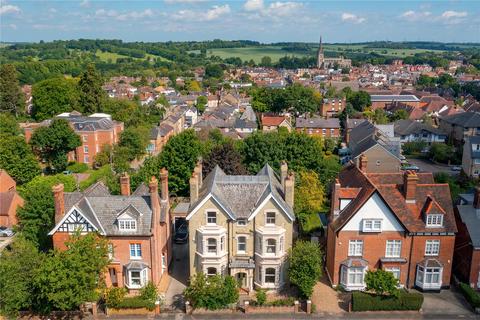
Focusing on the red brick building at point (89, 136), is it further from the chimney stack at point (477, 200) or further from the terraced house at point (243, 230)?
the chimney stack at point (477, 200)

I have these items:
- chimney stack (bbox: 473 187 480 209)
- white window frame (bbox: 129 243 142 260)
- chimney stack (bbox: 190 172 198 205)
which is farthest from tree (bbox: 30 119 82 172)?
chimney stack (bbox: 473 187 480 209)

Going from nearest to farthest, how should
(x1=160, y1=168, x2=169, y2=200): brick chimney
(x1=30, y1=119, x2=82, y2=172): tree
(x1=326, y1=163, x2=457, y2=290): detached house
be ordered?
(x1=326, y1=163, x2=457, y2=290): detached house < (x1=160, y1=168, x2=169, y2=200): brick chimney < (x1=30, y1=119, x2=82, y2=172): tree

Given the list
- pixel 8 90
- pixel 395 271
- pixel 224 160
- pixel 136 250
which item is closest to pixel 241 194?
→ pixel 136 250

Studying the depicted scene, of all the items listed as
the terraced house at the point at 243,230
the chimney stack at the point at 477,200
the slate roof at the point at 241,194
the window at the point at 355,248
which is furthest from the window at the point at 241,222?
the chimney stack at the point at 477,200

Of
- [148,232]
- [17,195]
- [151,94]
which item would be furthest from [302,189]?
[151,94]

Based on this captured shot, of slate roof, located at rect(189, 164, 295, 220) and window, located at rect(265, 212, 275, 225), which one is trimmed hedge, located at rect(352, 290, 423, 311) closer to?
slate roof, located at rect(189, 164, 295, 220)

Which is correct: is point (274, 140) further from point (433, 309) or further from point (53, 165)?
point (53, 165)
